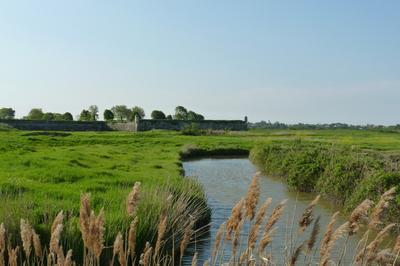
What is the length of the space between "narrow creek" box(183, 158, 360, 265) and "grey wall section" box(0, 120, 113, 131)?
53935mm

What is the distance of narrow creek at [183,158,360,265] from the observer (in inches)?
445

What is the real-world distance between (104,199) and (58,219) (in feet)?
28.0

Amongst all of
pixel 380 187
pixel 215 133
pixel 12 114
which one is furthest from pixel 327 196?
pixel 12 114

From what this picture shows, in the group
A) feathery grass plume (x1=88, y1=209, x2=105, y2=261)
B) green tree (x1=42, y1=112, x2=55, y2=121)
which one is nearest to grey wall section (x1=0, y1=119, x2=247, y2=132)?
green tree (x1=42, y1=112, x2=55, y2=121)

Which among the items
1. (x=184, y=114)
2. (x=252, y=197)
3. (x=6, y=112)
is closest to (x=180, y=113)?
(x=184, y=114)

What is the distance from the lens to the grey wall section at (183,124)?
9125 cm

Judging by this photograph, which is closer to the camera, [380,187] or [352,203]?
[380,187]

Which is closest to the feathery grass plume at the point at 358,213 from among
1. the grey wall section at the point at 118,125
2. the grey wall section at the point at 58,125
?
the grey wall section at the point at 58,125

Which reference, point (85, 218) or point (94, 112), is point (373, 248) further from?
point (94, 112)

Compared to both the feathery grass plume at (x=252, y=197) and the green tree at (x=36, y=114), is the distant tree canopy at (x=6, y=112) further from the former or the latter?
the feathery grass plume at (x=252, y=197)

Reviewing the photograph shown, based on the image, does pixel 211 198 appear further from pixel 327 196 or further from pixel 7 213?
pixel 7 213

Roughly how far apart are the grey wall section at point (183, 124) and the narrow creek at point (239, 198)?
55.2 m

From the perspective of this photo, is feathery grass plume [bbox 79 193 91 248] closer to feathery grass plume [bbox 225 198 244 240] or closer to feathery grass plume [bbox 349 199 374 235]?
feathery grass plume [bbox 225 198 244 240]

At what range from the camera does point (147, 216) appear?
30.8ft
